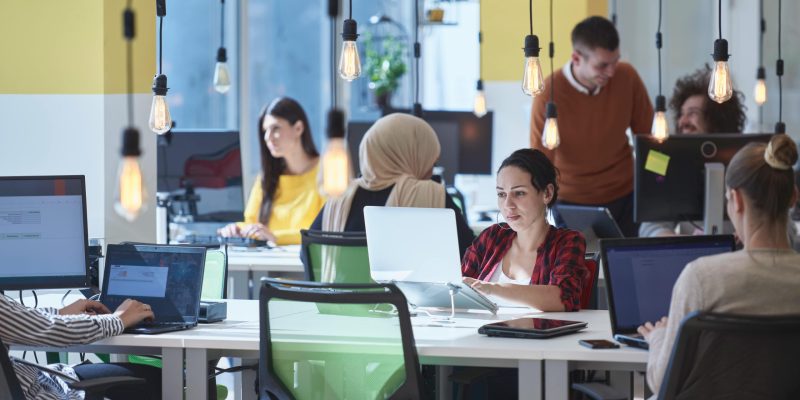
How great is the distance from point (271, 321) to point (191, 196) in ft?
9.35

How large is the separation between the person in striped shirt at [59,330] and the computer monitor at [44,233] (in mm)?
322

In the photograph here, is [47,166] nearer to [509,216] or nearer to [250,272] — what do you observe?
[250,272]

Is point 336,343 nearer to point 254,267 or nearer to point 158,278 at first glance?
point 158,278

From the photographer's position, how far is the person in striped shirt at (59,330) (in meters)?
3.41

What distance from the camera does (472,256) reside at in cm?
431

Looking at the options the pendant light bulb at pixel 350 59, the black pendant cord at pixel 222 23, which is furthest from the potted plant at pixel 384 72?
the pendant light bulb at pixel 350 59

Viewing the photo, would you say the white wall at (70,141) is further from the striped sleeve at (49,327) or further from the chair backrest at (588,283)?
the chair backrest at (588,283)

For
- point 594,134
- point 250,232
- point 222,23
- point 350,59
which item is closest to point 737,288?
point 350,59

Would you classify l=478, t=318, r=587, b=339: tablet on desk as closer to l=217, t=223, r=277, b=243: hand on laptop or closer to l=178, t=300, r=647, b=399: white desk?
l=178, t=300, r=647, b=399: white desk

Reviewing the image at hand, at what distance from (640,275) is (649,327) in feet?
0.68

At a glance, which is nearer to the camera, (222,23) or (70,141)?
(70,141)

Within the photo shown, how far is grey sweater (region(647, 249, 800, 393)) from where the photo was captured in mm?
2906

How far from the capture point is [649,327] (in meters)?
3.34

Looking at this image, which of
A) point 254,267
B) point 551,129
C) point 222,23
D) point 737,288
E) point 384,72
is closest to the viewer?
point 737,288
